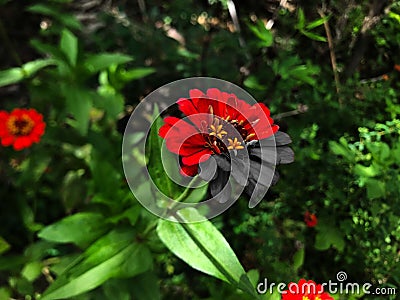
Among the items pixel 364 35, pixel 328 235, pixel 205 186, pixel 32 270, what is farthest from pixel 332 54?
pixel 32 270

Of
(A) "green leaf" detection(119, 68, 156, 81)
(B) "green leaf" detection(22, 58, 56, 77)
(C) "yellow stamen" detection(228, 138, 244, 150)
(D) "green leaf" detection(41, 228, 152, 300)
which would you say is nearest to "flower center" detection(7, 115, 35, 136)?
(B) "green leaf" detection(22, 58, 56, 77)

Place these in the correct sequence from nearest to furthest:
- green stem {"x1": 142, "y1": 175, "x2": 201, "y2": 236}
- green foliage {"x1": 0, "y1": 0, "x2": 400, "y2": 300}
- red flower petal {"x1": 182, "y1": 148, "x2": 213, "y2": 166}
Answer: red flower petal {"x1": 182, "y1": 148, "x2": 213, "y2": 166} → green stem {"x1": 142, "y1": 175, "x2": 201, "y2": 236} → green foliage {"x1": 0, "y1": 0, "x2": 400, "y2": 300}

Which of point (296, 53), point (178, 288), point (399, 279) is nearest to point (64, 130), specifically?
point (178, 288)

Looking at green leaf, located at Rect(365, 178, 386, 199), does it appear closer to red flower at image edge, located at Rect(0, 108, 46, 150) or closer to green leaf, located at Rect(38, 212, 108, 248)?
green leaf, located at Rect(38, 212, 108, 248)

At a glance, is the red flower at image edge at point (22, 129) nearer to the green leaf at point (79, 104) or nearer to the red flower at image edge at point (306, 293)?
the green leaf at point (79, 104)

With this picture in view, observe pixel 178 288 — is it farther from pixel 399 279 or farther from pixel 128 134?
pixel 399 279

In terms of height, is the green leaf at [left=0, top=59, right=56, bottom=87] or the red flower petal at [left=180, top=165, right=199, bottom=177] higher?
the red flower petal at [left=180, top=165, right=199, bottom=177]

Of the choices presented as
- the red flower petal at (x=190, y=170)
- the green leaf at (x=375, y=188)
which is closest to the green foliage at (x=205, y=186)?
the green leaf at (x=375, y=188)

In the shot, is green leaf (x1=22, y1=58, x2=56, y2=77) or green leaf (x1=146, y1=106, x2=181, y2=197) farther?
green leaf (x1=22, y1=58, x2=56, y2=77)
